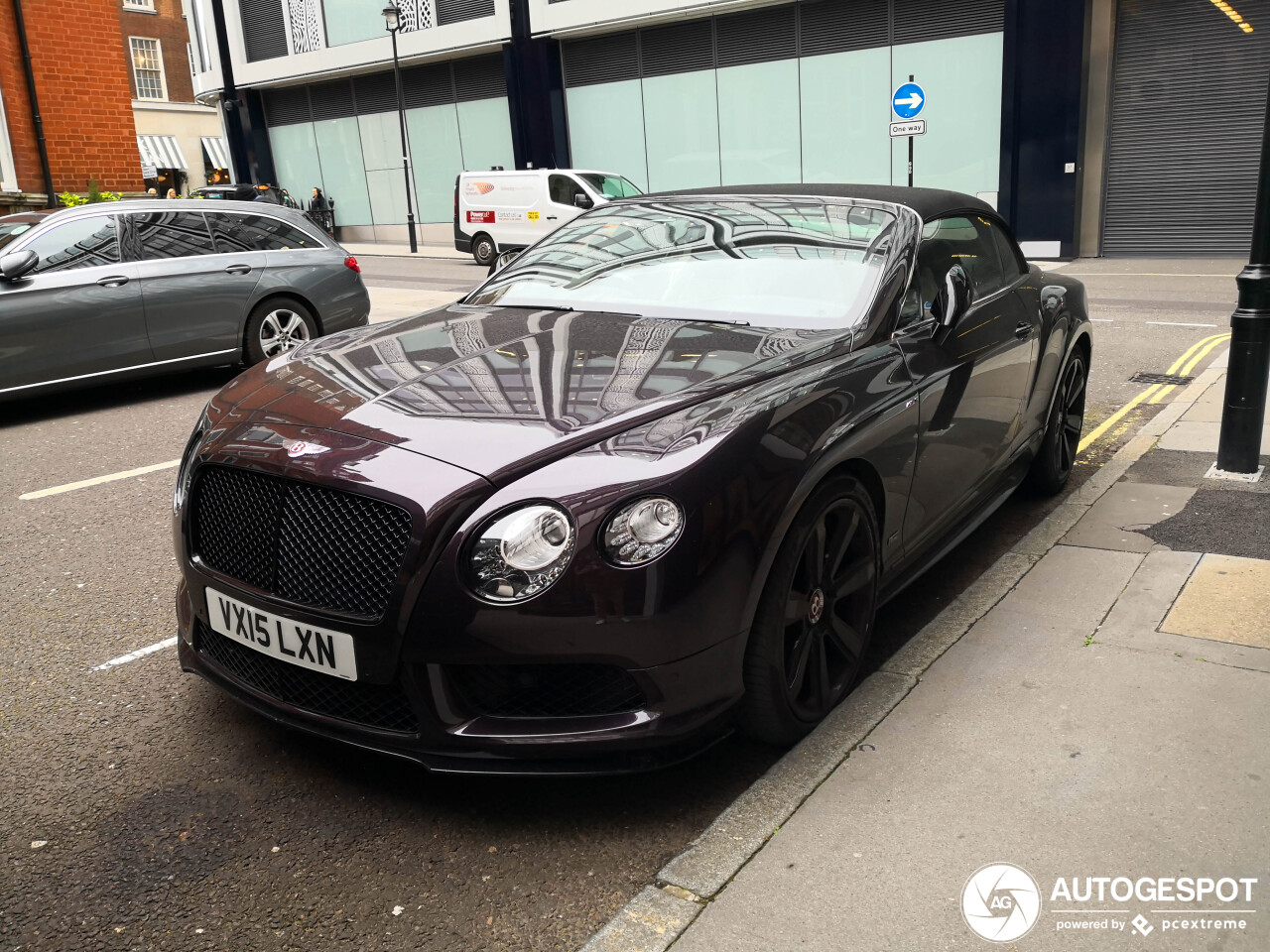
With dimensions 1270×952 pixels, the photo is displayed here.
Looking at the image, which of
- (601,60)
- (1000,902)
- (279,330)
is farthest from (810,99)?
(1000,902)

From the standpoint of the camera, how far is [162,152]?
45.8 metres

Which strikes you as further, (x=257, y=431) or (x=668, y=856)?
(x=257, y=431)

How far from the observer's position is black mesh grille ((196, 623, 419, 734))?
2680mm

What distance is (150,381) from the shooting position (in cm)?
955

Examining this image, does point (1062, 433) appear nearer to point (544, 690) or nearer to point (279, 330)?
point (544, 690)

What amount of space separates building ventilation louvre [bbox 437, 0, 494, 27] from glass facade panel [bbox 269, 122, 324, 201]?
23.8 ft

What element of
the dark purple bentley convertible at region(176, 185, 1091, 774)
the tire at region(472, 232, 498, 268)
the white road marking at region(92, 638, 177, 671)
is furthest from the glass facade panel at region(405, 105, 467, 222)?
the dark purple bentley convertible at region(176, 185, 1091, 774)

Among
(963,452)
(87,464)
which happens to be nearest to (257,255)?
(87,464)

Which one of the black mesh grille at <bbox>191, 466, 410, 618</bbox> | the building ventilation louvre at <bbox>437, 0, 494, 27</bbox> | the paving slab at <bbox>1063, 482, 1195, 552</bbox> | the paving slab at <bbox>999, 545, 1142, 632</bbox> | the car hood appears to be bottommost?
the paving slab at <bbox>1063, 482, 1195, 552</bbox>

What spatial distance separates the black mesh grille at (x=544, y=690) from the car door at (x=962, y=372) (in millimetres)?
1432

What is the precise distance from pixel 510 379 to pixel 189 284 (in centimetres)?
642

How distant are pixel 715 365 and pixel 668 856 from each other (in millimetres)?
1367

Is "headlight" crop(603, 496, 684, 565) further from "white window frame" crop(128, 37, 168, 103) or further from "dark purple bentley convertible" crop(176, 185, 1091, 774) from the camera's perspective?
"white window frame" crop(128, 37, 168, 103)

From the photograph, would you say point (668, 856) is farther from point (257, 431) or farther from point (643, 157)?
point (643, 157)
